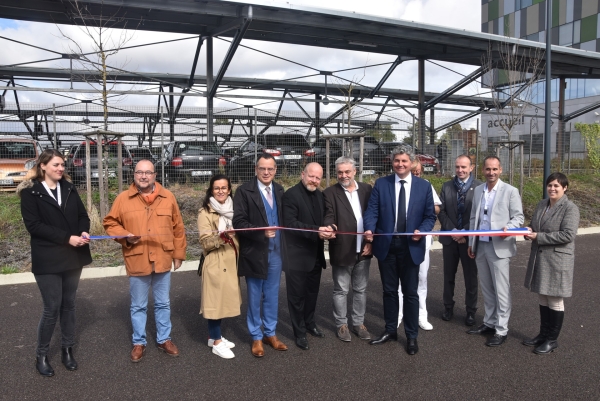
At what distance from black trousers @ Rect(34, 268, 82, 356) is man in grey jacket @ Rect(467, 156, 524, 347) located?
Answer: 4.03 meters

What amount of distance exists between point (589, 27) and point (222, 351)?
4782cm

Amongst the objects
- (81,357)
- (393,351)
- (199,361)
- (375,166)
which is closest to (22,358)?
(81,357)

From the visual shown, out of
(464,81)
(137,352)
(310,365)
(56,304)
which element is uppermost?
(464,81)

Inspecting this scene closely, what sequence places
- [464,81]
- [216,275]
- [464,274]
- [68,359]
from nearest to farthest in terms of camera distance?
[68,359]
[216,275]
[464,274]
[464,81]

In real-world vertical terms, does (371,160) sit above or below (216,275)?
above

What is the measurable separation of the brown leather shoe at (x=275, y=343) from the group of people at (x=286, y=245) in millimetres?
15

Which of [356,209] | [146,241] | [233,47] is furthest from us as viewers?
[233,47]

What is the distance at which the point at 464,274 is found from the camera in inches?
228

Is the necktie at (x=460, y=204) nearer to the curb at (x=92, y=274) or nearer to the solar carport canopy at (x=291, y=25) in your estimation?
the curb at (x=92, y=274)

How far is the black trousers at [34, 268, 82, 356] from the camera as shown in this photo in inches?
167

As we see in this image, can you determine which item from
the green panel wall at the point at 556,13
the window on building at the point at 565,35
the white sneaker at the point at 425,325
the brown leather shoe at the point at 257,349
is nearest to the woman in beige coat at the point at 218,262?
the brown leather shoe at the point at 257,349

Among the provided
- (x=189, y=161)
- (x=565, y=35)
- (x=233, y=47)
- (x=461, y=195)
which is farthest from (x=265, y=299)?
(x=565, y=35)

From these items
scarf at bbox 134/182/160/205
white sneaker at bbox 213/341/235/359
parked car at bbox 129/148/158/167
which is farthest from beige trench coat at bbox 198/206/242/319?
parked car at bbox 129/148/158/167

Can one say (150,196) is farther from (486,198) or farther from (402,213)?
(486,198)
